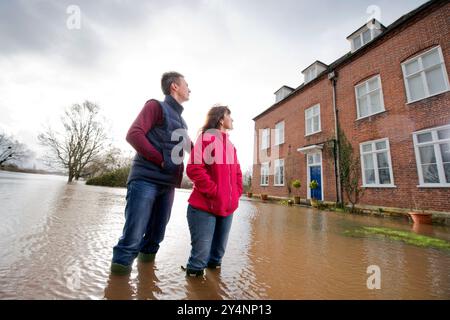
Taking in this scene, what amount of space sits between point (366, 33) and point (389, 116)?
17.2ft

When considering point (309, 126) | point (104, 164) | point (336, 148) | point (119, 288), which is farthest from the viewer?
point (104, 164)

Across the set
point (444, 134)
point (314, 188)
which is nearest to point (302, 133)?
point (314, 188)

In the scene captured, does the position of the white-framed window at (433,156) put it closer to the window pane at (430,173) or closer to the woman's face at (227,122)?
the window pane at (430,173)

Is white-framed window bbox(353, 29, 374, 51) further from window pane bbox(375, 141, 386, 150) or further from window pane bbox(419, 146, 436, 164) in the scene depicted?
window pane bbox(419, 146, 436, 164)

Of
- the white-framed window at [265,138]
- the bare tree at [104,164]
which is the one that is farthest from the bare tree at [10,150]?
the white-framed window at [265,138]

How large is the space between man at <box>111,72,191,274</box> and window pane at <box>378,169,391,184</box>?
368 inches

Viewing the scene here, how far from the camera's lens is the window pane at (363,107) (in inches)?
387

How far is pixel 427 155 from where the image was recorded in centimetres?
742

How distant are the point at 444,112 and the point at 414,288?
813 centimetres

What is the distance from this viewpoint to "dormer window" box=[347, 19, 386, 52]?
34.7ft

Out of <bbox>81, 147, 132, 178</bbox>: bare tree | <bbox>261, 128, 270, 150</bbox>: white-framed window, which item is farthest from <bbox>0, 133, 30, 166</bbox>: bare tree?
<bbox>261, 128, 270, 150</bbox>: white-framed window

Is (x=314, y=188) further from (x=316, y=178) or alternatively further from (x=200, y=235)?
(x=200, y=235)
